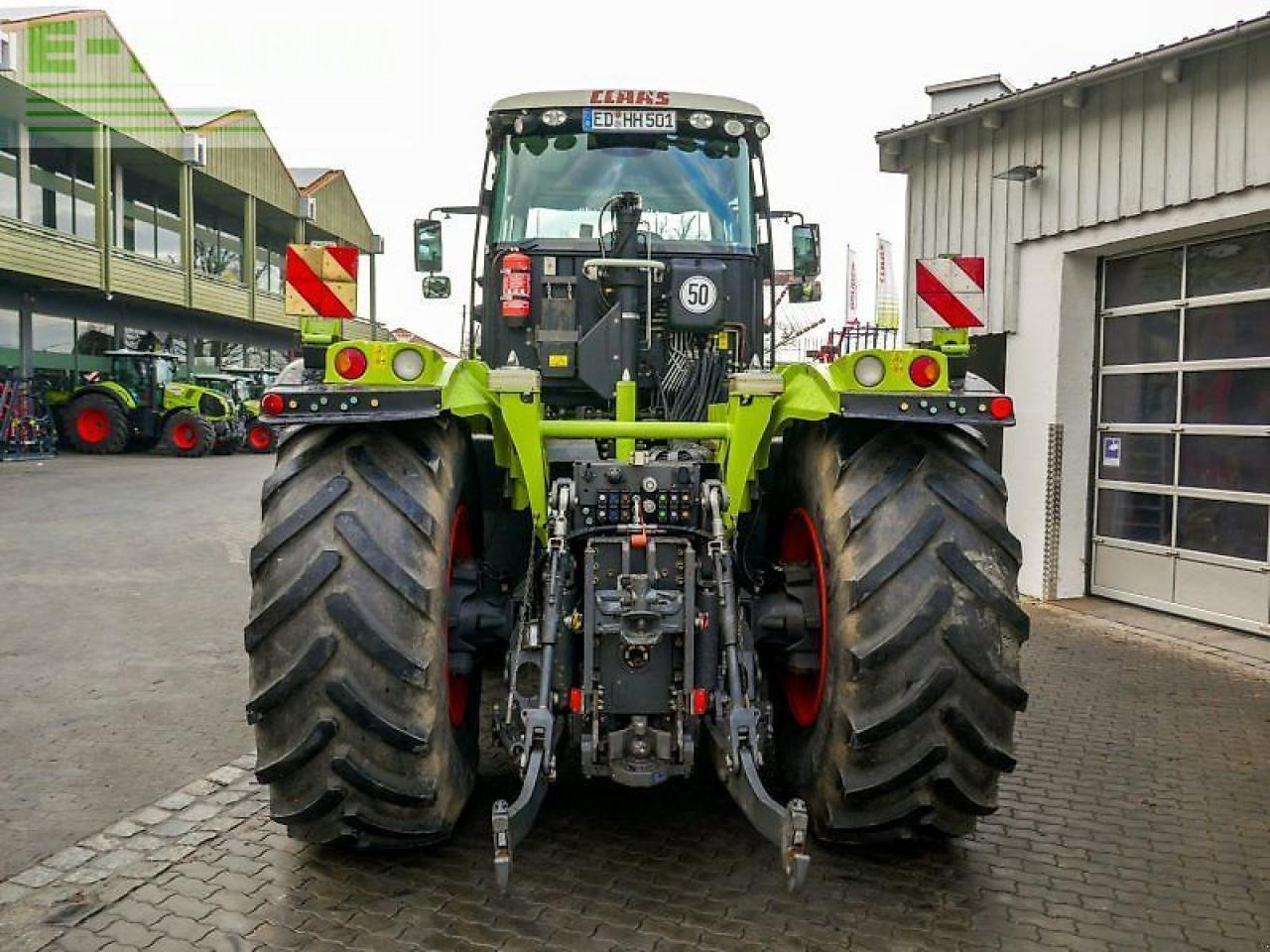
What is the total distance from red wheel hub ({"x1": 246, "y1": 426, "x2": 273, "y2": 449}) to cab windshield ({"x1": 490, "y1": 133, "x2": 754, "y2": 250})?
2488 centimetres

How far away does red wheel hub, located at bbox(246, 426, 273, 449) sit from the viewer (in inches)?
1142

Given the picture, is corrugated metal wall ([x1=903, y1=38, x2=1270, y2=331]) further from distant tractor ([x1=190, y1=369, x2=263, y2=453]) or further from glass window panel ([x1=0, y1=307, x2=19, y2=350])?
glass window panel ([x1=0, y1=307, x2=19, y2=350])

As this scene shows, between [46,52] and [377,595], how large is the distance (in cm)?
2622

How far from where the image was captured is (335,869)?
147 inches

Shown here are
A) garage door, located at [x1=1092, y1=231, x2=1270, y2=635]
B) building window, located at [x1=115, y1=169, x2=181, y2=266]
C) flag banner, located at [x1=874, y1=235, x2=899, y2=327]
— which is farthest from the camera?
building window, located at [x1=115, y1=169, x2=181, y2=266]

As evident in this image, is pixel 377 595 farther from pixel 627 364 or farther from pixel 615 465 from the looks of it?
pixel 627 364

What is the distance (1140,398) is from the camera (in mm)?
8867

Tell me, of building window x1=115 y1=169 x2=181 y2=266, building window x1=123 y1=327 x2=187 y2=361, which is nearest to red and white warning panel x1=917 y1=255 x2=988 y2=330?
building window x1=123 y1=327 x2=187 y2=361

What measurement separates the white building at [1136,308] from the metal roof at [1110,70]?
0.7 inches

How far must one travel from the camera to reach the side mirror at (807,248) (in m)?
6.26

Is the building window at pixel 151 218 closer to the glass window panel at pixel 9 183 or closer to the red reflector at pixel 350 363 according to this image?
the glass window panel at pixel 9 183

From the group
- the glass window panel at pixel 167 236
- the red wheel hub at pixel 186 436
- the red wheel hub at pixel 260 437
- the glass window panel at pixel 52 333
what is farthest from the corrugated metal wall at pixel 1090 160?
the glass window panel at pixel 167 236

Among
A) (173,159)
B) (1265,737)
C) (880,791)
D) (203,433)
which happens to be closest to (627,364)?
(880,791)

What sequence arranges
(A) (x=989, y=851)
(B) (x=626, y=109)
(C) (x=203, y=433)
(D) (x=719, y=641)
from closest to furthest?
1. (D) (x=719, y=641)
2. (A) (x=989, y=851)
3. (B) (x=626, y=109)
4. (C) (x=203, y=433)
